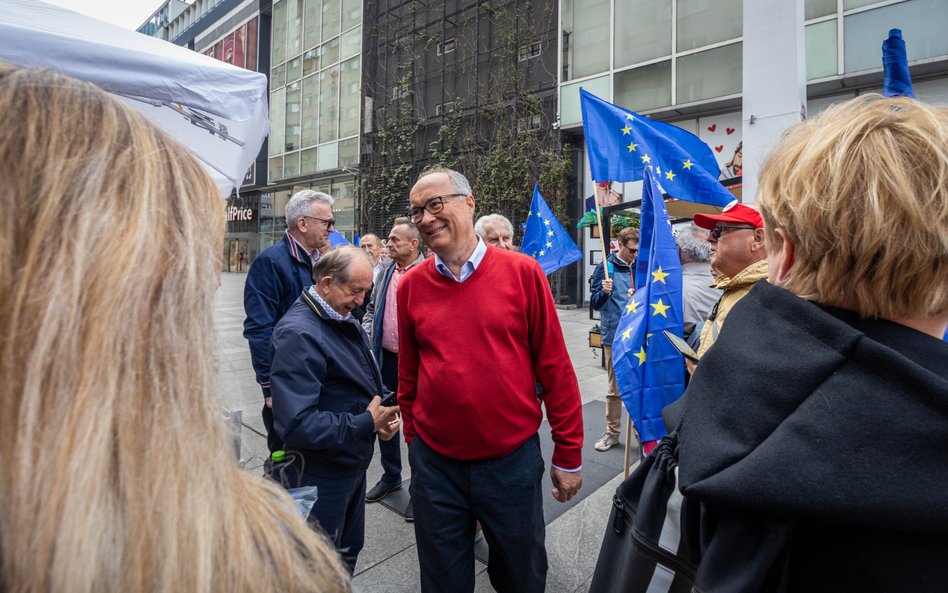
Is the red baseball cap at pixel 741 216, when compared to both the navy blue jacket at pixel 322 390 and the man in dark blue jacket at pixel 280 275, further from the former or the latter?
the man in dark blue jacket at pixel 280 275

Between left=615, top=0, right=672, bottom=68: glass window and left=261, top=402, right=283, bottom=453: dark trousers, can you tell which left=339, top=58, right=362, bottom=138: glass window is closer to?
left=615, top=0, right=672, bottom=68: glass window

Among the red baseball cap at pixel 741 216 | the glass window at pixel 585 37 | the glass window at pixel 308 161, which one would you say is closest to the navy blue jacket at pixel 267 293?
the red baseball cap at pixel 741 216

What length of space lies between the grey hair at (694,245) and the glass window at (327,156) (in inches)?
867

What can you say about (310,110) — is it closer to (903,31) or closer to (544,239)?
(903,31)

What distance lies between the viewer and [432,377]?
2178 millimetres

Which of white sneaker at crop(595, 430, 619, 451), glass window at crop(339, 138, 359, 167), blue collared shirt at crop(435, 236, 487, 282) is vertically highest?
glass window at crop(339, 138, 359, 167)

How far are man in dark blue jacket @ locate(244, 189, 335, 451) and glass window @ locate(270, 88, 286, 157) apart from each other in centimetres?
2490

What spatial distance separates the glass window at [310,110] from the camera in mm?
24188

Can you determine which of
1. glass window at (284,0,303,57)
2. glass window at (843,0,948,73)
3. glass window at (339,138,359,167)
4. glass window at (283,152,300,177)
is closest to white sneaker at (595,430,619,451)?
glass window at (843,0,948,73)

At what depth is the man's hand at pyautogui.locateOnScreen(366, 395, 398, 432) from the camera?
2.27 metres

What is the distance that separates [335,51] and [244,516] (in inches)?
1027

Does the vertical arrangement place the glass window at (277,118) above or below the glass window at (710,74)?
above

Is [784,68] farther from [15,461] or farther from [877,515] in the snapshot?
[15,461]

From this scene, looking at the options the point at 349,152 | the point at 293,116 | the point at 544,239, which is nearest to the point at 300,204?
the point at 544,239
